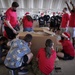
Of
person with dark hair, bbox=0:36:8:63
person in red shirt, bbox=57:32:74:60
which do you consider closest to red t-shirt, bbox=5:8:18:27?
person with dark hair, bbox=0:36:8:63

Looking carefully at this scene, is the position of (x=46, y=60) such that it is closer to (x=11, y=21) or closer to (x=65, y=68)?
(x=65, y=68)

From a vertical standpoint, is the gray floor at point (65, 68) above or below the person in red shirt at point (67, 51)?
below

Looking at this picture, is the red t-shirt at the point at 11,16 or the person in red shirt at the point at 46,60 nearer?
the person in red shirt at the point at 46,60

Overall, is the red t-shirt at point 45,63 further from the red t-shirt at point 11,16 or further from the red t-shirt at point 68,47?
the red t-shirt at point 11,16

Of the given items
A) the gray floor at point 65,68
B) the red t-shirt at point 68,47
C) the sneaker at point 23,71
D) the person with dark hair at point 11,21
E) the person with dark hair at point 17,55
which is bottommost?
the gray floor at point 65,68

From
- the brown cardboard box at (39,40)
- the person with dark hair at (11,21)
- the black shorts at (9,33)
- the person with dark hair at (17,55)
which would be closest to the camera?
the person with dark hair at (17,55)

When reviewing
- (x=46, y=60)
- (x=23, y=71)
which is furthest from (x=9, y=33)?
(x=46, y=60)

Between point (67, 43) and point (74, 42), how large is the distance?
83 cm

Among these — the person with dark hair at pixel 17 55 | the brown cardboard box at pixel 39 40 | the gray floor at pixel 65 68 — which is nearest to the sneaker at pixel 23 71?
the gray floor at pixel 65 68

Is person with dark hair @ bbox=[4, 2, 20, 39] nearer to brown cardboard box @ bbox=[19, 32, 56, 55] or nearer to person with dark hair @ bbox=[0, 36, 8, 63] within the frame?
person with dark hair @ bbox=[0, 36, 8, 63]

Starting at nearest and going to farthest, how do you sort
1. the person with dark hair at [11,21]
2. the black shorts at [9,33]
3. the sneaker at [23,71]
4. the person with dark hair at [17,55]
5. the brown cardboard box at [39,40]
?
the person with dark hair at [17,55]
the sneaker at [23,71]
the brown cardboard box at [39,40]
the person with dark hair at [11,21]
the black shorts at [9,33]

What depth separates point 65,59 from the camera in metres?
3.04

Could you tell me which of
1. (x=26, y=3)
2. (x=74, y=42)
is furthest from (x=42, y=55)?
(x=26, y=3)

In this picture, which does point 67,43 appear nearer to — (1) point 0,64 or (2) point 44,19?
(1) point 0,64
